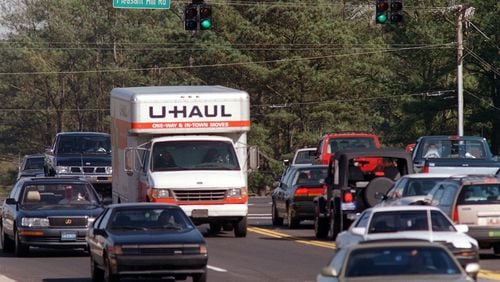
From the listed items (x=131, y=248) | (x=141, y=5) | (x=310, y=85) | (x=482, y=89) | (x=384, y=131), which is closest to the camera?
(x=131, y=248)

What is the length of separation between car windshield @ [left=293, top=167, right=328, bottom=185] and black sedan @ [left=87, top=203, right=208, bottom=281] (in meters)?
13.1

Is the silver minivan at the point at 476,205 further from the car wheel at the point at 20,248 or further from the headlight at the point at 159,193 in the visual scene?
the car wheel at the point at 20,248

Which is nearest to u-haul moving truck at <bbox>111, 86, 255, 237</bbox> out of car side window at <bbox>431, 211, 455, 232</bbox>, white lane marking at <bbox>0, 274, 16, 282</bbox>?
white lane marking at <bbox>0, 274, 16, 282</bbox>

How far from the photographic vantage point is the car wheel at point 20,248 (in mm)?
25531

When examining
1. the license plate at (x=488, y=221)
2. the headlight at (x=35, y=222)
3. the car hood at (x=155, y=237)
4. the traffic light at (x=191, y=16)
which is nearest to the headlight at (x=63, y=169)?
the traffic light at (x=191, y=16)

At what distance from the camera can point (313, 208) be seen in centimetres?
3238

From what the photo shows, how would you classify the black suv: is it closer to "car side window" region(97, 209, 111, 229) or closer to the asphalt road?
the asphalt road

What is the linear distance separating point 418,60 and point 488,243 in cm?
6122

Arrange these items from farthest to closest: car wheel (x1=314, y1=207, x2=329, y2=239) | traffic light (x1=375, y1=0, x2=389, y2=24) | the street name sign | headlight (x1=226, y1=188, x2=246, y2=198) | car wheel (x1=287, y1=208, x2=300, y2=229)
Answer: the street name sign → traffic light (x1=375, y1=0, x2=389, y2=24) → car wheel (x1=287, y1=208, x2=300, y2=229) → car wheel (x1=314, y1=207, x2=329, y2=239) → headlight (x1=226, y1=188, x2=246, y2=198)

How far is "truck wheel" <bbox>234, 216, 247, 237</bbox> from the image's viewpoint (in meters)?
29.9

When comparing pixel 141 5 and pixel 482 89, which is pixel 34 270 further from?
pixel 482 89

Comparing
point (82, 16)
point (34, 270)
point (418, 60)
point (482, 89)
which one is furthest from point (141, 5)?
point (82, 16)

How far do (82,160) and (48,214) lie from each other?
15.3 metres

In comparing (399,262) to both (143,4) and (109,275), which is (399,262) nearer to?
(109,275)
